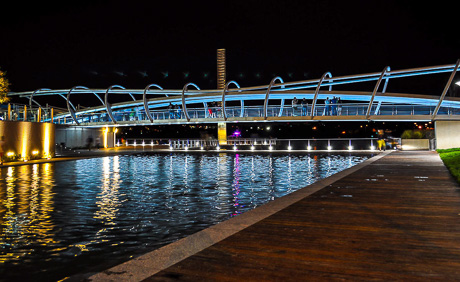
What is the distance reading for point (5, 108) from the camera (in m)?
29.2

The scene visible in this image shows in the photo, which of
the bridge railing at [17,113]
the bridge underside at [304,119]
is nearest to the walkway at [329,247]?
the bridge railing at [17,113]

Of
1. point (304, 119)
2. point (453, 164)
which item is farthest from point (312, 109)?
A: point (453, 164)

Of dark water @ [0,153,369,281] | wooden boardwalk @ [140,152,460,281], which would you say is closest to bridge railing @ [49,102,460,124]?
dark water @ [0,153,369,281]

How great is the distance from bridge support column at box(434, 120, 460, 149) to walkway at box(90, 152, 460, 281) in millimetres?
28766

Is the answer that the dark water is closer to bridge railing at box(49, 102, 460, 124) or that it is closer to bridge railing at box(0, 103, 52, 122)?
bridge railing at box(0, 103, 52, 122)

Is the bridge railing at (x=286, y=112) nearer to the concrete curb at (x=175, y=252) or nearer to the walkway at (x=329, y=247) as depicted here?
the walkway at (x=329, y=247)

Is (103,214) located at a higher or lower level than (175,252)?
lower

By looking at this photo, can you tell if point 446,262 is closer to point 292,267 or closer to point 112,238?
point 292,267

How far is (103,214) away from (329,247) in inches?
228

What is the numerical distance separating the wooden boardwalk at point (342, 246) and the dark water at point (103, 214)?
1.72m

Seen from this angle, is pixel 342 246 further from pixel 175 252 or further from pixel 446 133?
pixel 446 133

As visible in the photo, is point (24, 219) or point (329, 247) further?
point (24, 219)

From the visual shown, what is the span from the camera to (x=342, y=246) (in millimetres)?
5148

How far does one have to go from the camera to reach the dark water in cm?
579
